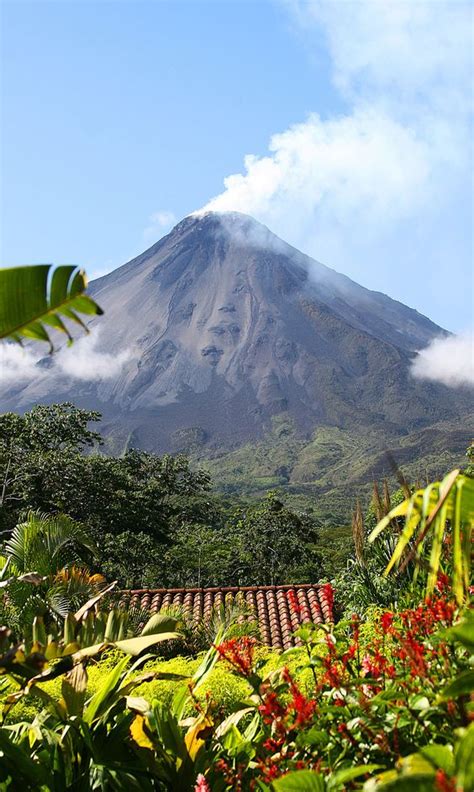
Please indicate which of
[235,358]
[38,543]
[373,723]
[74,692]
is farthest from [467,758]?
[235,358]

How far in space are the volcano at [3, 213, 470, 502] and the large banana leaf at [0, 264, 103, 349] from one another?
109 meters

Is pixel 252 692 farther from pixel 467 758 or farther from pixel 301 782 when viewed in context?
pixel 467 758

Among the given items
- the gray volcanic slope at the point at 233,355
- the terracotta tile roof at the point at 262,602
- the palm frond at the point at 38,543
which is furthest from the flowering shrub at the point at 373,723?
the gray volcanic slope at the point at 233,355

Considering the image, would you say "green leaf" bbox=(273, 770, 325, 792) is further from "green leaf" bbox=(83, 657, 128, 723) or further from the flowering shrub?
"green leaf" bbox=(83, 657, 128, 723)

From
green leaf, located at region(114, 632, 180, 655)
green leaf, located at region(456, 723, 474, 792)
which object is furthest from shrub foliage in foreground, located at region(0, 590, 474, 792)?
green leaf, located at region(114, 632, 180, 655)

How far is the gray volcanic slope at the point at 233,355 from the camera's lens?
125875 millimetres

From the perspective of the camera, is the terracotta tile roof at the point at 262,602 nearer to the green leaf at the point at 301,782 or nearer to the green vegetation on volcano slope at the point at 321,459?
the green leaf at the point at 301,782

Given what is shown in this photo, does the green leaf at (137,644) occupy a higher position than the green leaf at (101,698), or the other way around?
the green leaf at (137,644)

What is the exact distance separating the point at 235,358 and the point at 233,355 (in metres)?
0.92

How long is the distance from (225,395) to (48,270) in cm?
13207

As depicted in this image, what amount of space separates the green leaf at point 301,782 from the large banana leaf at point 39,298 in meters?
1.23

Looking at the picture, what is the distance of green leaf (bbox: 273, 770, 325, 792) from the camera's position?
4.28 ft

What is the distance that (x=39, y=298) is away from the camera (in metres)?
1.96

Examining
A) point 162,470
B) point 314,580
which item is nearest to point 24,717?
point 314,580
